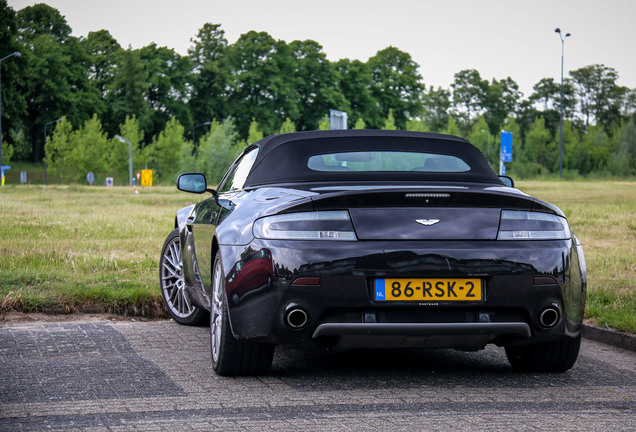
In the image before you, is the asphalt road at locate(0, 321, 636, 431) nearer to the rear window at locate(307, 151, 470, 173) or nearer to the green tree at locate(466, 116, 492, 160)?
the rear window at locate(307, 151, 470, 173)

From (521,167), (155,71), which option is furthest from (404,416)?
(521,167)

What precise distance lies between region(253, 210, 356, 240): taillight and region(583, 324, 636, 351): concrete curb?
2.73 meters

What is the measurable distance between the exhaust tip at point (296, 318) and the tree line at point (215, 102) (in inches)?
2777

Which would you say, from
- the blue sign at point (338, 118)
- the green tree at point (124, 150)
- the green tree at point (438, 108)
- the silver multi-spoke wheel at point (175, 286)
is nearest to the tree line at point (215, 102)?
the green tree at point (124, 150)

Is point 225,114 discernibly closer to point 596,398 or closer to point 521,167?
point 521,167

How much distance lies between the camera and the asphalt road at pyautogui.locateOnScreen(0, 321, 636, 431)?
4.27 m

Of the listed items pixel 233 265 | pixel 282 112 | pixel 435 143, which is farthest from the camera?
pixel 282 112

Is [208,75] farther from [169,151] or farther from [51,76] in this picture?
[51,76]

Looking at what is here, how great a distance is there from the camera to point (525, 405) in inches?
183

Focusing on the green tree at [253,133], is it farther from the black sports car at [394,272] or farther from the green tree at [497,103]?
the black sports car at [394,272]

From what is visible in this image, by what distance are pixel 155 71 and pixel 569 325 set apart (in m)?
88.7

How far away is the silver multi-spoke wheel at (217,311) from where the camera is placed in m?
5.40

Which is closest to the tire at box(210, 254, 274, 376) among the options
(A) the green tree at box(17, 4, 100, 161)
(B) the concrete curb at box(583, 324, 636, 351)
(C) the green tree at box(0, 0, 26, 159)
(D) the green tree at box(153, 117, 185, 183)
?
(B) the concrete curb at box(583, 324, 636, 351)

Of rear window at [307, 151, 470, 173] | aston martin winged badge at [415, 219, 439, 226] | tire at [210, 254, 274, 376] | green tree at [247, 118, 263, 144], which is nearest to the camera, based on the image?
aston martin winged badge at [415, 219, 439, 226]
